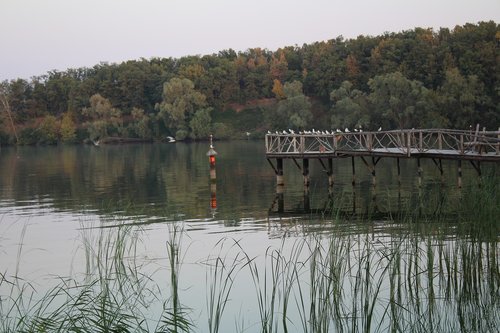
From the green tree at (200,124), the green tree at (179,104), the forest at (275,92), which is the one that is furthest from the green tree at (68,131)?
the green tree at (200,124)

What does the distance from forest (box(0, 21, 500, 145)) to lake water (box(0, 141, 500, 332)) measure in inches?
1026

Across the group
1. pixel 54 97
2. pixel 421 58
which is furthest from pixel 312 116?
pixel 54 97

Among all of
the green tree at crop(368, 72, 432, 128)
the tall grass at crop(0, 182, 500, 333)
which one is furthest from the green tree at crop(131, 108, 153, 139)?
the tall grass at crop(0, 182, 500, 333)

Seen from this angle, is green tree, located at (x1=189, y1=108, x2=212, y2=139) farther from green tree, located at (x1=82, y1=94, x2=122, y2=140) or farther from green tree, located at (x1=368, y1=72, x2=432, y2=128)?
green tree, located at (x1=368, y1=72, x2=432, y2=128)

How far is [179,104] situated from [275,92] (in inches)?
701

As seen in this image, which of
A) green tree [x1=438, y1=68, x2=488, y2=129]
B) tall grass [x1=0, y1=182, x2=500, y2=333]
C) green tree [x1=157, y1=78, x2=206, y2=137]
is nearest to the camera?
tall grass [x1=0, y1=182, x2=500, y2=333]

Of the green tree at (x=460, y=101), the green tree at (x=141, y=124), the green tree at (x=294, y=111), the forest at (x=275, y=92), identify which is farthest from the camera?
the green tree at (x=141, y=124)

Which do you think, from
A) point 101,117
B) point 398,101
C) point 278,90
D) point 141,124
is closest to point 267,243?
point 398,101

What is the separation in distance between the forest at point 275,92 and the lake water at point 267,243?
2606 cm

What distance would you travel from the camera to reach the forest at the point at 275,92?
8681cm

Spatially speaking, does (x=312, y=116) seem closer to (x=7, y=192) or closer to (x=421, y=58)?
(x=421, y=58)

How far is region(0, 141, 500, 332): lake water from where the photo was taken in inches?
→ 540

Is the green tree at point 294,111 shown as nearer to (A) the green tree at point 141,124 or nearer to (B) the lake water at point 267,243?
(A) the green tree at point 141,124

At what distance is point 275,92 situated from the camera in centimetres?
12900
